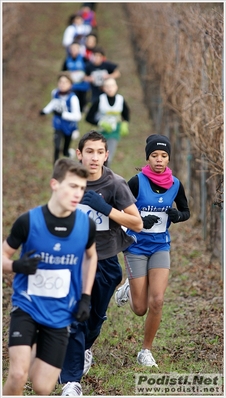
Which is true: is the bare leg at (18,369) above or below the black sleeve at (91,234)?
below

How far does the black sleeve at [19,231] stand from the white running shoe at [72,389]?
5.00 feet

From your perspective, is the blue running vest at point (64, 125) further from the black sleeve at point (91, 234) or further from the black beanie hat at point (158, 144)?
the black sleeve at point (91, 234)

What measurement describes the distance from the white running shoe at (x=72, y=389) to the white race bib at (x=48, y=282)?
1.21 m

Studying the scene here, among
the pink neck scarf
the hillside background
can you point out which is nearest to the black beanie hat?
the pink neck scarf

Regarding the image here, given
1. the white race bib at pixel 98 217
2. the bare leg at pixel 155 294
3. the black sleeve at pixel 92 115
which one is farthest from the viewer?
the black sleeve at pixel 92 115

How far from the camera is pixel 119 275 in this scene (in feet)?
22.6

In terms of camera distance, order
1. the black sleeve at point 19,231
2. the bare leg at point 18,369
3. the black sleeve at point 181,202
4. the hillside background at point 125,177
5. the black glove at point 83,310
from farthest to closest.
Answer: the hillside background at point 125,177 < the black sleeve at point 181,202 < the black glove at point 83,310 < the black sleeve at point 19,231 < the bare leg at point 18,369

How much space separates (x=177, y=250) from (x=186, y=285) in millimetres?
1629

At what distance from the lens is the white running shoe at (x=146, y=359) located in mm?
7238

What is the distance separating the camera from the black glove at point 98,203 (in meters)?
6.21

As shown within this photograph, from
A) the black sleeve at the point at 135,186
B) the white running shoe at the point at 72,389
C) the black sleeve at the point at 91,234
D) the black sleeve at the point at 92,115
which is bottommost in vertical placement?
the white running shoe at the point at 72,389

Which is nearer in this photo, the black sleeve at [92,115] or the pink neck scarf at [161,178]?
the pink neck scarf at [161,178]

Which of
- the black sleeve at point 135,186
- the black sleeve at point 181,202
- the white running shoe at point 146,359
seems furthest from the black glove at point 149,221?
the white running shoe at point 146,359

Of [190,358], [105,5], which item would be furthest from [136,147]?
[105,5]
